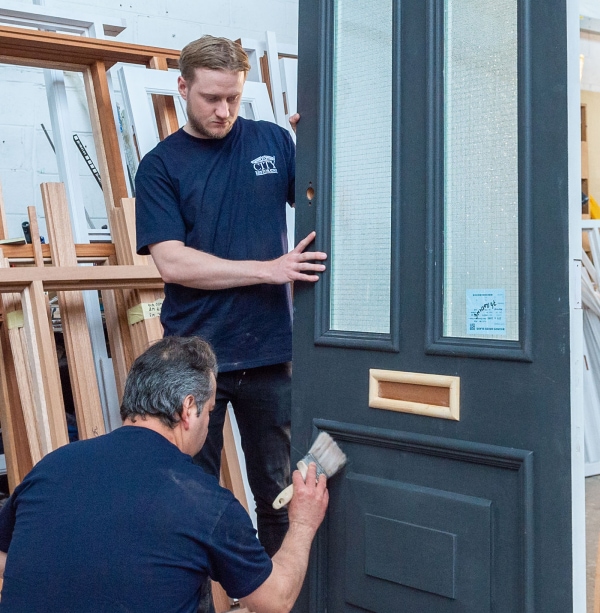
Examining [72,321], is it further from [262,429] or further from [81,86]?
[81,86]

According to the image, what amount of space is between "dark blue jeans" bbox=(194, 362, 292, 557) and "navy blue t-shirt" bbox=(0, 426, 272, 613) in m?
0.59

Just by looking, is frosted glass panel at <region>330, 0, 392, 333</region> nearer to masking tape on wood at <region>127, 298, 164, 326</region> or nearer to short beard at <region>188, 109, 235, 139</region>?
short beard at <region>188, 109, 235, 139</region>

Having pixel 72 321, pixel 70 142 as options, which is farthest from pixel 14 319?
pixel 70 142

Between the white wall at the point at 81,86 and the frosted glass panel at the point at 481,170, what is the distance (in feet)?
6.39

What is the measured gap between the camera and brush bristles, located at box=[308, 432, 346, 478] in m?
1.68

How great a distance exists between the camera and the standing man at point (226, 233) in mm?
1957

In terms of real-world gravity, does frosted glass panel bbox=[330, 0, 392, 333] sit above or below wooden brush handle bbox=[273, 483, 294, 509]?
above

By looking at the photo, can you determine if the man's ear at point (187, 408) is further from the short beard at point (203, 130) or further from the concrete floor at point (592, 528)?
the concrete floor at point (592, 528)

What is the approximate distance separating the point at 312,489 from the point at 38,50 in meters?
1.90

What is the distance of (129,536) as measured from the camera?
1.29 m

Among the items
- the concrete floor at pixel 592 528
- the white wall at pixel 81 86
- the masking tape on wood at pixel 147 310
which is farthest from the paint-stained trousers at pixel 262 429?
the white wall at pixel 81 86

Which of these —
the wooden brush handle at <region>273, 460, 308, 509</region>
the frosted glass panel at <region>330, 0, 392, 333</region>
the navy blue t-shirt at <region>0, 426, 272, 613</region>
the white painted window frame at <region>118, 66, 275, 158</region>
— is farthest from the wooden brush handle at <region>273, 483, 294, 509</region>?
the white painted window frame at <region>118, 66, 275, 158</region>

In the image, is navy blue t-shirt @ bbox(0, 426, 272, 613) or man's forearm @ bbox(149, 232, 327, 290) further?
man's forearm @ bbox(149, 232, 327, 290)

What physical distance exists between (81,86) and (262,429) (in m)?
2.49
